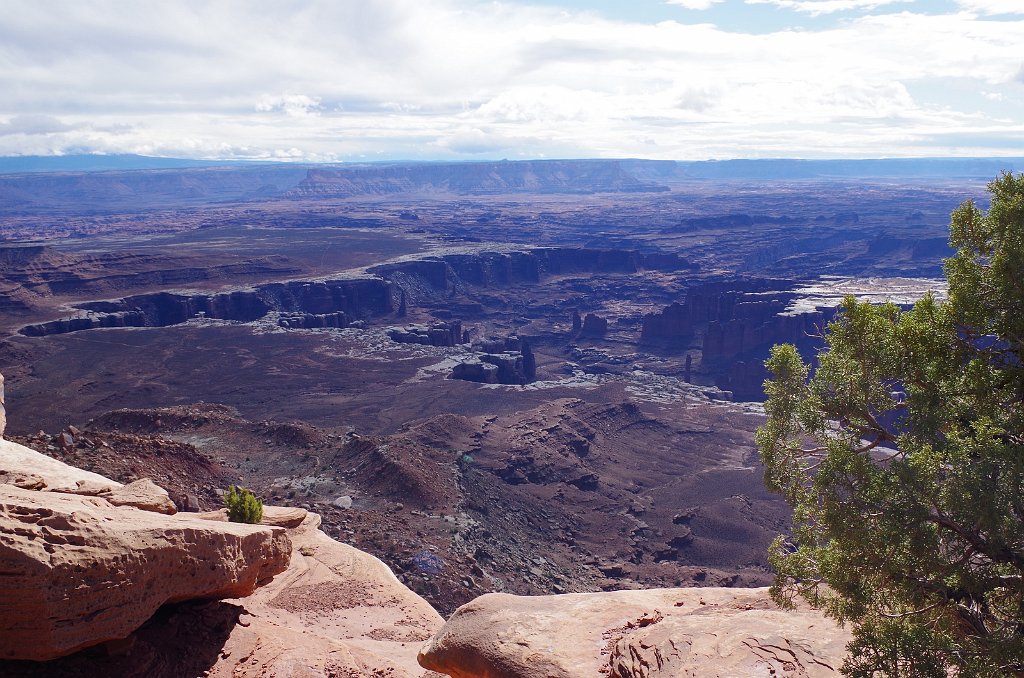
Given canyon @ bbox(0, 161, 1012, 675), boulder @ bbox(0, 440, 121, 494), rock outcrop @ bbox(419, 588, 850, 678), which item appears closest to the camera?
rock outcrop @ bbox(419, 588, 850, 678)

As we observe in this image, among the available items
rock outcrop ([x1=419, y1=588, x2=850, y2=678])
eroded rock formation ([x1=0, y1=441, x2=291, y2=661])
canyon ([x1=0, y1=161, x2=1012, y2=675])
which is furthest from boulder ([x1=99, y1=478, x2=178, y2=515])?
canyon ([x1=0, y1=161, x2=1012, y2=675])

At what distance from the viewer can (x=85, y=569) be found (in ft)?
31.2

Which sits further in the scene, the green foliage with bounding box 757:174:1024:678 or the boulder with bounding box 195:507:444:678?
the boulder with bounding box 195:507:444:678

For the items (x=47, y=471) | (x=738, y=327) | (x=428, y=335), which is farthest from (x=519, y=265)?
(x=47, y=471)

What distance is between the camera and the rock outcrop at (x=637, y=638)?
9805mm

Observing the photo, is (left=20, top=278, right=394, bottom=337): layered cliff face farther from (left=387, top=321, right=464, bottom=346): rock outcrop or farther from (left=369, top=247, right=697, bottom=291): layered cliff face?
(left=369, top=247, right=697, bottom=291): layered cliff face

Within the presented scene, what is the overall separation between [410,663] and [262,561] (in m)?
3.43

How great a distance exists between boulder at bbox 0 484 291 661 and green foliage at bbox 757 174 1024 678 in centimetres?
832

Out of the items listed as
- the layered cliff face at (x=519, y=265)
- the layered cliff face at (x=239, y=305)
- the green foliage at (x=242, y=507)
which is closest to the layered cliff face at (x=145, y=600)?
the green foliage at (x=242, y=507)

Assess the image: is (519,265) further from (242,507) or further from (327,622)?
(327,622)

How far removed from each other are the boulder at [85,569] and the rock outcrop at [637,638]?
4.13 m

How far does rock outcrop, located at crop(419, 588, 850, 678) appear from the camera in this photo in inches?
386

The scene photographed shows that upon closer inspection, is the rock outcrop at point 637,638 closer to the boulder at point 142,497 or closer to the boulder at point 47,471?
the boulder at point 142,497

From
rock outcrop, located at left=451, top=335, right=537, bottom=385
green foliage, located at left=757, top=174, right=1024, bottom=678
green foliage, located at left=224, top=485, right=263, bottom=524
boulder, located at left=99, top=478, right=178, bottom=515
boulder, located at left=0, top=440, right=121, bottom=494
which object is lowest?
rock outcrop, located at left=451, top=335, right=537, bottom=385
